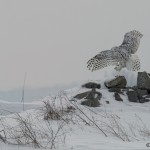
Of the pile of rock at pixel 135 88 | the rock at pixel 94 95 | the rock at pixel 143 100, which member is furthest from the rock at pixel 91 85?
the rock at pixel 143 100

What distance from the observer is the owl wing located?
9.84m

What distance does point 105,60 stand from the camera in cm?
983

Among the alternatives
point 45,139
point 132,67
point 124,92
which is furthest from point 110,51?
point 45,139

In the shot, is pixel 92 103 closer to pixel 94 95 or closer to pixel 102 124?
pixel 94 95

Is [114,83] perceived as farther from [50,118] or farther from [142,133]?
[142,133]

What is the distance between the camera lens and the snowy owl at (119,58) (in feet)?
32.2

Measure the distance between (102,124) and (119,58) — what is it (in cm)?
400

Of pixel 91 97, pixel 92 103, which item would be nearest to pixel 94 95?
pixel 91 97

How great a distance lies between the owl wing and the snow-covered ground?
83cm

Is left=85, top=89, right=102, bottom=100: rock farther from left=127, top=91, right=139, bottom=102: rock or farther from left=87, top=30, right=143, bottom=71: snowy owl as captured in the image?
left=87, top=30, right=143, bottom=71: snowy owl

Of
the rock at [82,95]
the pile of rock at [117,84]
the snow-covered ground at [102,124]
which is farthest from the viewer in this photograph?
the pile of rock at [117,84]

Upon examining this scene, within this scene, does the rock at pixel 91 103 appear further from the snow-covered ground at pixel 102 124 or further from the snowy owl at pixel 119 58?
the snowy owl at pixel 119 58

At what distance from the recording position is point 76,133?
518cm

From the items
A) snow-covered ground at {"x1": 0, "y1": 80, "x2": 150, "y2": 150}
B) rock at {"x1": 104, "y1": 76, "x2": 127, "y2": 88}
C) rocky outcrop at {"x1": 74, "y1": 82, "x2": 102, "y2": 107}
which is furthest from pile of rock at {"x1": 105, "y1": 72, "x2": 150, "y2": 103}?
rocky outcrop at {"x1": 74, "y1": 82, "x2": 102, "y2": 107}
